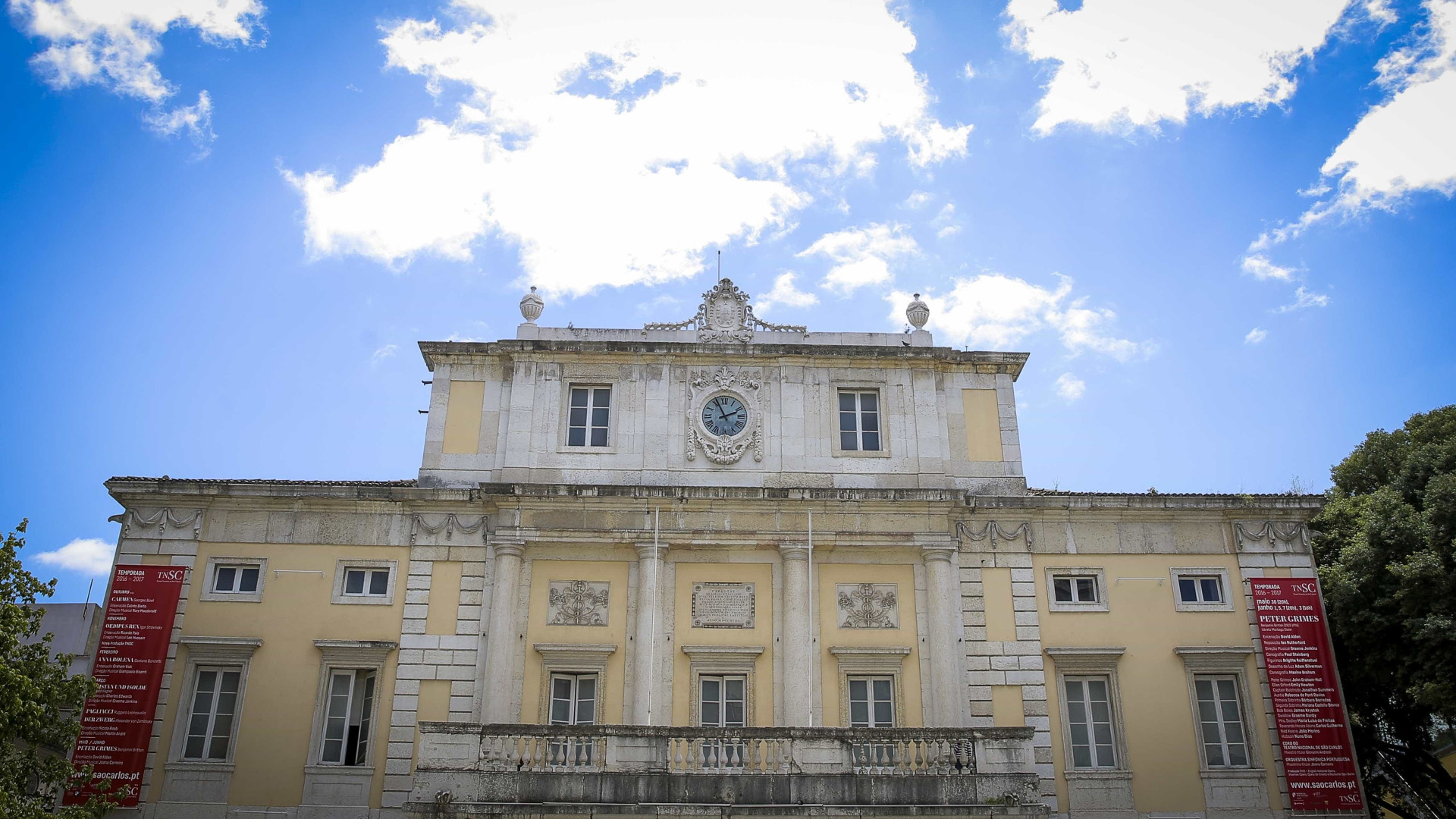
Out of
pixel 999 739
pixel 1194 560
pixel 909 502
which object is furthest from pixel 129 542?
pixel 1194 560

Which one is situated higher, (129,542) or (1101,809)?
(129,542)

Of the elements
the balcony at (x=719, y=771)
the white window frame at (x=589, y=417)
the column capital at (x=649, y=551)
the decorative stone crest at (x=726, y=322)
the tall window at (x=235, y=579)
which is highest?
the decorative stone crest at (x=726, y=322)

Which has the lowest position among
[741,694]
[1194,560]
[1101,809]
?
[1101,809]

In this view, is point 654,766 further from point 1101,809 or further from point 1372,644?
point 1372,644

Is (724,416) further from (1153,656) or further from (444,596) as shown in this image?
(1153,656)

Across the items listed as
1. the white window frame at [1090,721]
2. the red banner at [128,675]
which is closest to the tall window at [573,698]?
the red banner at [128,675]

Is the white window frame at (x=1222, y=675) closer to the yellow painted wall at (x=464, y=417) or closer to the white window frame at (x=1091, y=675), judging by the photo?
the white window frame at (x=1091, y=675)

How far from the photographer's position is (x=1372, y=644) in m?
23.2

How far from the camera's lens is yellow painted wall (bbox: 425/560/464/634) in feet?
71.5

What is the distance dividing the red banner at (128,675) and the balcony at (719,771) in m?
6.47

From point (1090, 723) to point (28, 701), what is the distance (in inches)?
715

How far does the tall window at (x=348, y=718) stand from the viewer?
68.9 feet

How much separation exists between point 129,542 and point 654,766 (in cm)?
1188

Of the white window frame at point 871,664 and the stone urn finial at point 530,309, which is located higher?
the stone urn finial at point 530,309
